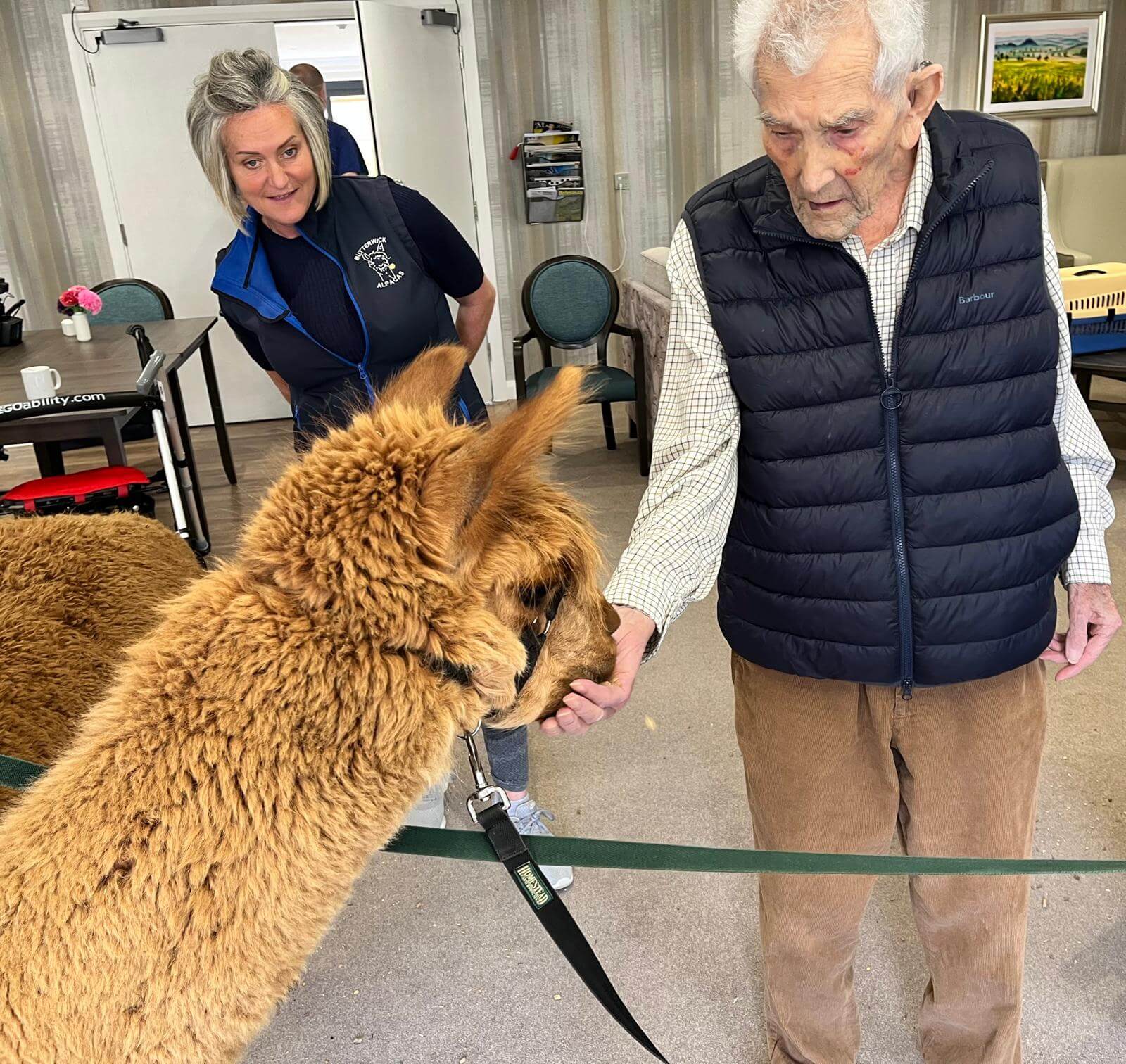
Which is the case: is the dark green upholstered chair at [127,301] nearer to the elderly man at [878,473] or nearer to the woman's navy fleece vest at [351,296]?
the woman's navy fleece vest at [351,296]

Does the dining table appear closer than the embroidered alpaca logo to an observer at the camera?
No

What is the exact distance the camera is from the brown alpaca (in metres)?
0.86

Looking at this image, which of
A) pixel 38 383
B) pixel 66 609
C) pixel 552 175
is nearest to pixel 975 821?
pixel 66 609

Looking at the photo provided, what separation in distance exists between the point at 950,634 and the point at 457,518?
2.48 ft

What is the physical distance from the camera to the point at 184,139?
6562mm

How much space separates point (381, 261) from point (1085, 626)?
1.51 meters

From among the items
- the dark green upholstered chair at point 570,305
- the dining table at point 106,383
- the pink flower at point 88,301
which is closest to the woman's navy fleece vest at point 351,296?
the dining table at point 106,383

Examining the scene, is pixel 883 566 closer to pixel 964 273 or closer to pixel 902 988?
pixel 964 273

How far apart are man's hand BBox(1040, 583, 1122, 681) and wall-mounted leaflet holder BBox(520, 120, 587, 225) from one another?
625cm

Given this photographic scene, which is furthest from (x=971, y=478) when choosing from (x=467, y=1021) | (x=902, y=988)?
(x=467, y=1021)

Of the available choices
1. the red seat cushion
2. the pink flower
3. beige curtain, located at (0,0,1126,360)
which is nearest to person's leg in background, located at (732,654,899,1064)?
the red seat cushion

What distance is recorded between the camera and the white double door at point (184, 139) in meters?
6.18

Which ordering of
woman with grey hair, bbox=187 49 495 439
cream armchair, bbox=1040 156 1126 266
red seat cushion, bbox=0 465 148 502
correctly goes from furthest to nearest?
cream armchair, bbox=1040 156 1126 266, red seat cushion, bbox=0 465 148 502, woman with grey hair, bbox=187 49 495 439

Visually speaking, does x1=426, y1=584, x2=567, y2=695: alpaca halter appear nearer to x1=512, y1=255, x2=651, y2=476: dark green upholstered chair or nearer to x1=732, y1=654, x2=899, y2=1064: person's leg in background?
x1=732, y1=654, x2=899, y2=1064: person's leg in background
